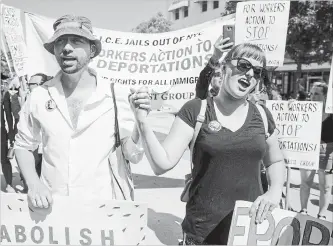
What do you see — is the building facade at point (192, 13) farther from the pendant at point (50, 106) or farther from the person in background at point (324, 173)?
the pendant at point (50, 106)

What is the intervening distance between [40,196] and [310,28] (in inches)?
641

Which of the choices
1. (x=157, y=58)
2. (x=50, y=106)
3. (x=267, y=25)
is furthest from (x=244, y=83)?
(x=157, y=58)

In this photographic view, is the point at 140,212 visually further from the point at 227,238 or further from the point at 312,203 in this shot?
the point at 312,203

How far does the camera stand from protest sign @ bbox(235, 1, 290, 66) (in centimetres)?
378

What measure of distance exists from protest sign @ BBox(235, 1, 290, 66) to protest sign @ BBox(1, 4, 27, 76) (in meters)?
2.34

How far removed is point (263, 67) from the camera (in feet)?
→ 6.06

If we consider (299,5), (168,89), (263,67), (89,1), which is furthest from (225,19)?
(299,5)

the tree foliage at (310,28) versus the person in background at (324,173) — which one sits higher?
the tree foliage at (310,28)

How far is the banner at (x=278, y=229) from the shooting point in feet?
5.70

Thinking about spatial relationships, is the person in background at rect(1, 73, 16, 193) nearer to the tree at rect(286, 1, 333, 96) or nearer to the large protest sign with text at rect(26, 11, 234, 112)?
the large protest sign with text at rect(26, 11, 234, 112)

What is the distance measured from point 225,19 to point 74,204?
3149 millimetres

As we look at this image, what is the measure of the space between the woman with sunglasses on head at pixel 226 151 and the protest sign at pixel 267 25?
2.08m

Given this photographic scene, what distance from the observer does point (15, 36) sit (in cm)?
454

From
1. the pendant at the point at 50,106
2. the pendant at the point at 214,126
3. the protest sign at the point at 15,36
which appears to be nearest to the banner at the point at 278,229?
the pendant at the point at 214,126
